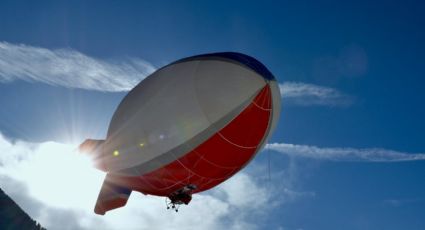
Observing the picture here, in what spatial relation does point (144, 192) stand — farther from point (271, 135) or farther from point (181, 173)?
point (271, 135)

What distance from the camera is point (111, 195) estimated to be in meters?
24.6

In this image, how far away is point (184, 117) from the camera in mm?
19312

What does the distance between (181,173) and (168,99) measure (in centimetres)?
502

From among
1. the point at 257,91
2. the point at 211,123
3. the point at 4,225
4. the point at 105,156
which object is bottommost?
the point at 4,225

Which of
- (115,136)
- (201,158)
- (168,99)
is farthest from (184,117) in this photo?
(115,136)

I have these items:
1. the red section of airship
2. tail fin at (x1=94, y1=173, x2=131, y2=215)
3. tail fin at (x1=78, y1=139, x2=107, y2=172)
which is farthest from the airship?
tail fin at (x1=94, y1=173, x2=131, y2=215)

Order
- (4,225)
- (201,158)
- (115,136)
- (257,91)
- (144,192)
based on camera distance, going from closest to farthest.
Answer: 1. (257,91)
2. (201,158)
3. (115,136)
4. (144,192)
5. (4,225)


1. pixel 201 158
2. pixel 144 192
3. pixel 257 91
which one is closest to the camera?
pixel 257 91

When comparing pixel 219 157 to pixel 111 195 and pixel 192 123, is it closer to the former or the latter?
pixel 192 123

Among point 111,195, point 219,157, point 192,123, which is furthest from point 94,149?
point 219,157

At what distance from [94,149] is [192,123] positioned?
29.6 ft

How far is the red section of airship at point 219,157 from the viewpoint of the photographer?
19.2m

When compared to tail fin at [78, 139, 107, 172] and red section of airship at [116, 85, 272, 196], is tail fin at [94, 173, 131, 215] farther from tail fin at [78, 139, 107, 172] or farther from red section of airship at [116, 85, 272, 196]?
tail fin at [78, 139, 107, 172]

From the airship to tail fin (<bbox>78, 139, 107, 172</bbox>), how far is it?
30cm
